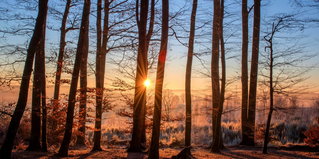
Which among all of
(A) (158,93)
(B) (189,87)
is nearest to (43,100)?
(A) (158,93)

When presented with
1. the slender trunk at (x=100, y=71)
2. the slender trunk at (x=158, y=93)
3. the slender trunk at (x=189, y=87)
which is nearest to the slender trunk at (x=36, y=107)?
the slender trunk at (x=100, y=71)

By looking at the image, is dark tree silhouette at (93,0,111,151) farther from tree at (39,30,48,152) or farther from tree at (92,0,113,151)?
tree at (39,30,48,152)

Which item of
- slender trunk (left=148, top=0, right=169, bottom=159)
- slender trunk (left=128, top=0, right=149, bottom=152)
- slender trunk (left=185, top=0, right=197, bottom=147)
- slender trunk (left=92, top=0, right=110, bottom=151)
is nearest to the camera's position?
slender trunk (left=148, top=0, right=169, bottom=159)

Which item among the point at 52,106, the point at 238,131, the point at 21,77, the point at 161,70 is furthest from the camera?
the point at 238,131

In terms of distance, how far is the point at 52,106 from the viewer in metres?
Result: 9.37

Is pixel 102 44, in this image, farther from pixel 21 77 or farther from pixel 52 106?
pixel 21 77

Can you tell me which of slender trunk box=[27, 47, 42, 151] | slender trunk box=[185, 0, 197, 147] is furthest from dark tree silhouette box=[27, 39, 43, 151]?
slender trunk box=[185, 0, 197, 147]

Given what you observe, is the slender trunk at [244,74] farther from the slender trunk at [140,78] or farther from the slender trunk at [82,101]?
the slender trunk at [82,101]

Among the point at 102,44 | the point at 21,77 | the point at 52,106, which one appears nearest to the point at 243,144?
the point at 102,44

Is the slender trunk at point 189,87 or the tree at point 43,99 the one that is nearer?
the tree at point 43,99

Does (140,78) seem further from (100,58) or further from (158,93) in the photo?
(100,58)

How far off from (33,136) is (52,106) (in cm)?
141

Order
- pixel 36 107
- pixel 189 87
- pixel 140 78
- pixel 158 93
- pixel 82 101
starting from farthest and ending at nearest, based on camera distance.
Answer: pixel 189 87 → pixel 82 101 → pixel 140 78 → pixel 36 107 → pixel 158 93

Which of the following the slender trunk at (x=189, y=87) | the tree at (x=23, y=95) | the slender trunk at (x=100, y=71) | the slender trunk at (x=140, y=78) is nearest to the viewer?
the tree at (x=23, y=95)
